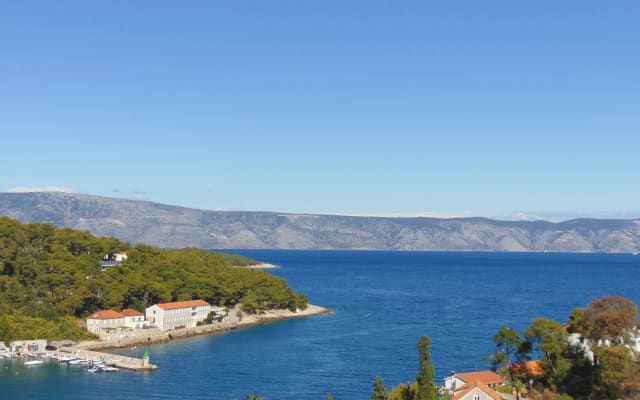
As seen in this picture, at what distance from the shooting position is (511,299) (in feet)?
326

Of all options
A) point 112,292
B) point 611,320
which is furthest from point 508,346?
point 112,292

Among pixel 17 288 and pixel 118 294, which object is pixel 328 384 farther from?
pixel 17 288

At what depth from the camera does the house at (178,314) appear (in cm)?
6569

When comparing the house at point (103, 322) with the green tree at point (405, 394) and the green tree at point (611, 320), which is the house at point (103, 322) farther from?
the green tree at point (611, 320)

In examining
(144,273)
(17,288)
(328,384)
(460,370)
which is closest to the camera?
(328,384)

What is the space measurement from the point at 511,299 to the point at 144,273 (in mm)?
53282

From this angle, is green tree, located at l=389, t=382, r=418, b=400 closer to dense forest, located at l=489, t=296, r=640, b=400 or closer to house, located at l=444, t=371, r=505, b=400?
house, located at l=444, t=371, r=505, b=400

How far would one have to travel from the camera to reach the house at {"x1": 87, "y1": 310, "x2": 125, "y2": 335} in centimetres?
6150

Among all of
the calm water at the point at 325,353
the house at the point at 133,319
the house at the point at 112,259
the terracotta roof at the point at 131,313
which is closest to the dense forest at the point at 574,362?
the calm water at the point at 325,353

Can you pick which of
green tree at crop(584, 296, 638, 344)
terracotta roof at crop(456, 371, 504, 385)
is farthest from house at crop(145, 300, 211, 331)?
green tree at crop(584, 296, 638, 344)

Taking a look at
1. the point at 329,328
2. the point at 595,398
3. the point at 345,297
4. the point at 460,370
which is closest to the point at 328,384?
the point at 460,370

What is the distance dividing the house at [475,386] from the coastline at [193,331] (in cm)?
3194

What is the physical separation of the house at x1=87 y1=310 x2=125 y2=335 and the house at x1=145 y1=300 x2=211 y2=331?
12.0 ft

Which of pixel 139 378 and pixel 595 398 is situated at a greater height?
pixel 595 398
